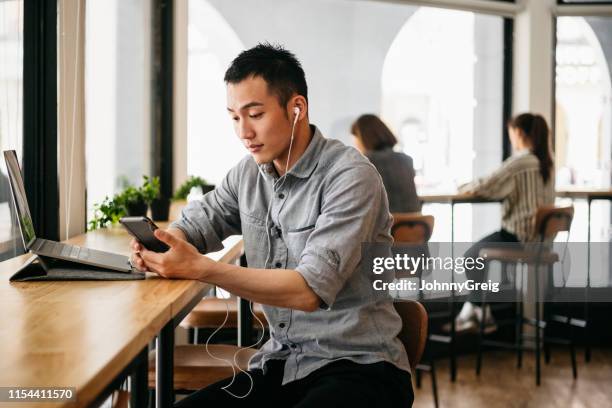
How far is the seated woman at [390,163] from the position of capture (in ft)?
14.5

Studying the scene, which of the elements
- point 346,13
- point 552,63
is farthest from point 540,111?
point 346,13

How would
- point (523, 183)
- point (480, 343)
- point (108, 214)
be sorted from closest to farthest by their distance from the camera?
point (108, 214) → point (480, 343) → point (523, 183)

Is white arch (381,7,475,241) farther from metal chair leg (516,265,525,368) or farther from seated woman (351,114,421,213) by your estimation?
seated woman (351,114,421,213)

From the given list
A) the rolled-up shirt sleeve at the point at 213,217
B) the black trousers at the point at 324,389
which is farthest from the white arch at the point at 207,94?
the black trousers at the point at 324,389

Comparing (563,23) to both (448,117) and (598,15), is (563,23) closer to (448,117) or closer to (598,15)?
(598,15)

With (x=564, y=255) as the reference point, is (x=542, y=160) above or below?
above

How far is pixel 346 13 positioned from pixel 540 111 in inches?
62.1

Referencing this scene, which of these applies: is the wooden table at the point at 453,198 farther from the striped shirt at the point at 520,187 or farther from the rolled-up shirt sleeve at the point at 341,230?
the rolled-up shirt sleeve at the point at 341,230

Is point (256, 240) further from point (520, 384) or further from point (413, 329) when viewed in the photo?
point (520, 384)

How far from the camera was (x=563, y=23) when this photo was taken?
5.84 m

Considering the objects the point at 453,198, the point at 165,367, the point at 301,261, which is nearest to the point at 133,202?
the point at 165,367

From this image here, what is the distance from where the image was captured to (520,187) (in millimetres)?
4906

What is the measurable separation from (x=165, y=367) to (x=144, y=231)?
1.29ft

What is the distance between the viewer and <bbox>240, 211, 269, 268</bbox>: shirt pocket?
195 centimetres
